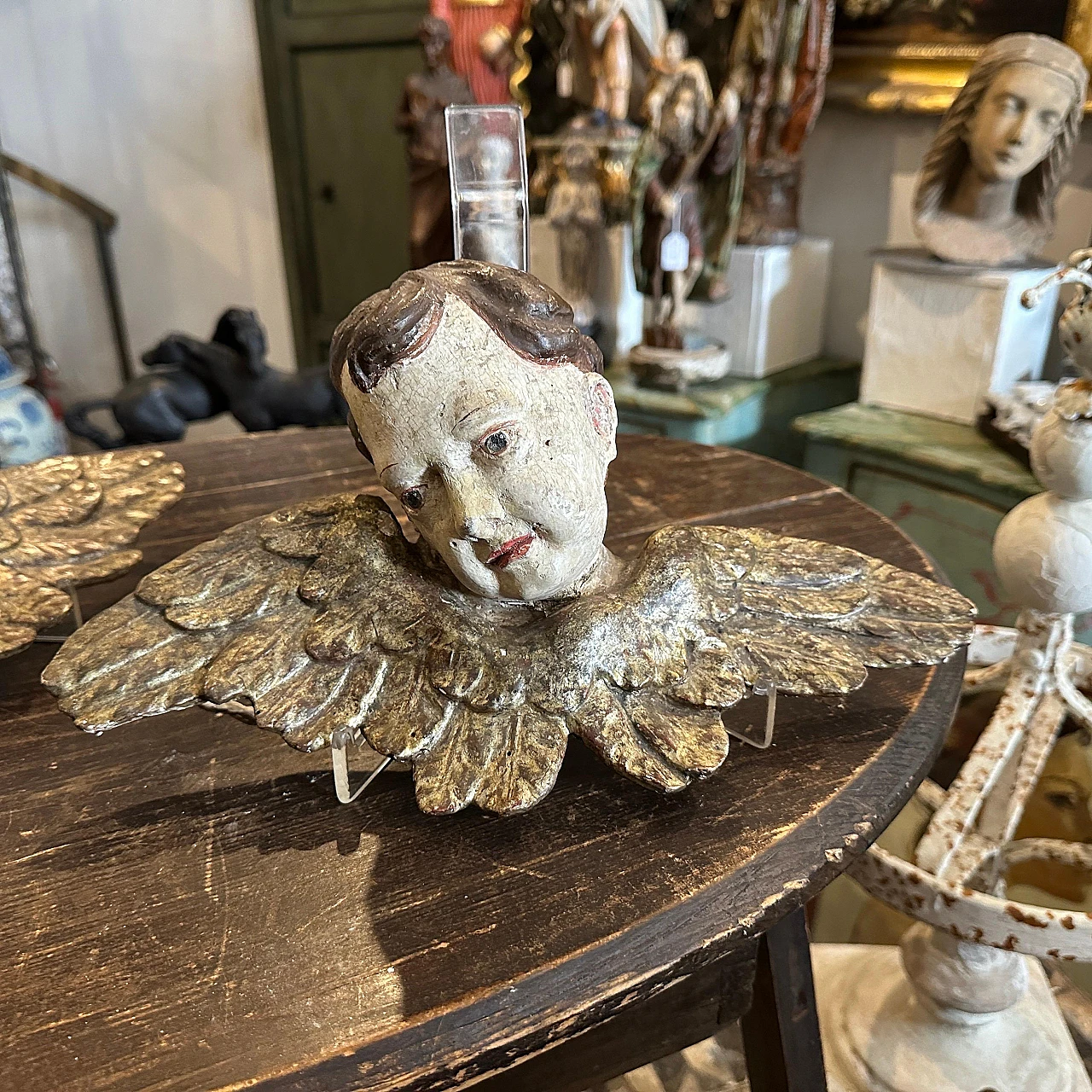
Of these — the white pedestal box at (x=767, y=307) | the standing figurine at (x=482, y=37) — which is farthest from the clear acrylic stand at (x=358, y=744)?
the standing figurine at (x=482, y=37)

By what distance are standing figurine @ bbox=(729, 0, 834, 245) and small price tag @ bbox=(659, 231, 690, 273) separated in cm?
21

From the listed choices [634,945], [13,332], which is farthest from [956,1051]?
[13,332]

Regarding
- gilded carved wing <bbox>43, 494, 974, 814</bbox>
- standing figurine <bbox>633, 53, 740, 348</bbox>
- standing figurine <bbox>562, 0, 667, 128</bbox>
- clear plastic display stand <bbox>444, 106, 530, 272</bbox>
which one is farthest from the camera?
standing figurine <bbox>562, 0, 667, 128</bbox>

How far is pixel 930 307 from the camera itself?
1692 mm

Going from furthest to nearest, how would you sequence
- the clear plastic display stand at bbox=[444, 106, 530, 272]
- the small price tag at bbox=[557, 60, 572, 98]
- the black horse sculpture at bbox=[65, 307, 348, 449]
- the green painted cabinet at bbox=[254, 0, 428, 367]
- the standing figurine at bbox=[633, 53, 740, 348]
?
1. the green painted cabinet at bbox=[254, 0, 428, 367]
2. the black horse sculpture at bbox=[65, 307, 348, 449]
3. the small price tag at bbox=[557, 60, 572, 98]
4. the standing figurine at bbox=[633, 53, 740, 348]
5. the clear plastic display stand at bbox=[444, 106, 530, 272]

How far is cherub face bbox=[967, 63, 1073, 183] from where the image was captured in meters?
1.42

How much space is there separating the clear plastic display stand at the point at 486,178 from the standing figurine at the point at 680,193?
114 centimetres

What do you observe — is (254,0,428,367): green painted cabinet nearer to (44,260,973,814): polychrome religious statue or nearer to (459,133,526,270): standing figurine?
(459,133,526,270): standing figurine

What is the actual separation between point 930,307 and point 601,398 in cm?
129

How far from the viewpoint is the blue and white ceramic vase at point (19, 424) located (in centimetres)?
206

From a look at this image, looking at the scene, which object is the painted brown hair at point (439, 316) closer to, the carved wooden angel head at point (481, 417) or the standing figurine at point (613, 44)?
the carved wooden angel head at point (481, 417)

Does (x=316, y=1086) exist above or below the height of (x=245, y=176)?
below

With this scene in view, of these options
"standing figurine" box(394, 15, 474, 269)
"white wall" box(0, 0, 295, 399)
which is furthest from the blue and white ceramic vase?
"white wall" box(0, 0, 295, 399)

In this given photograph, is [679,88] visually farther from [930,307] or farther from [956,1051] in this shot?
[956,1051]
